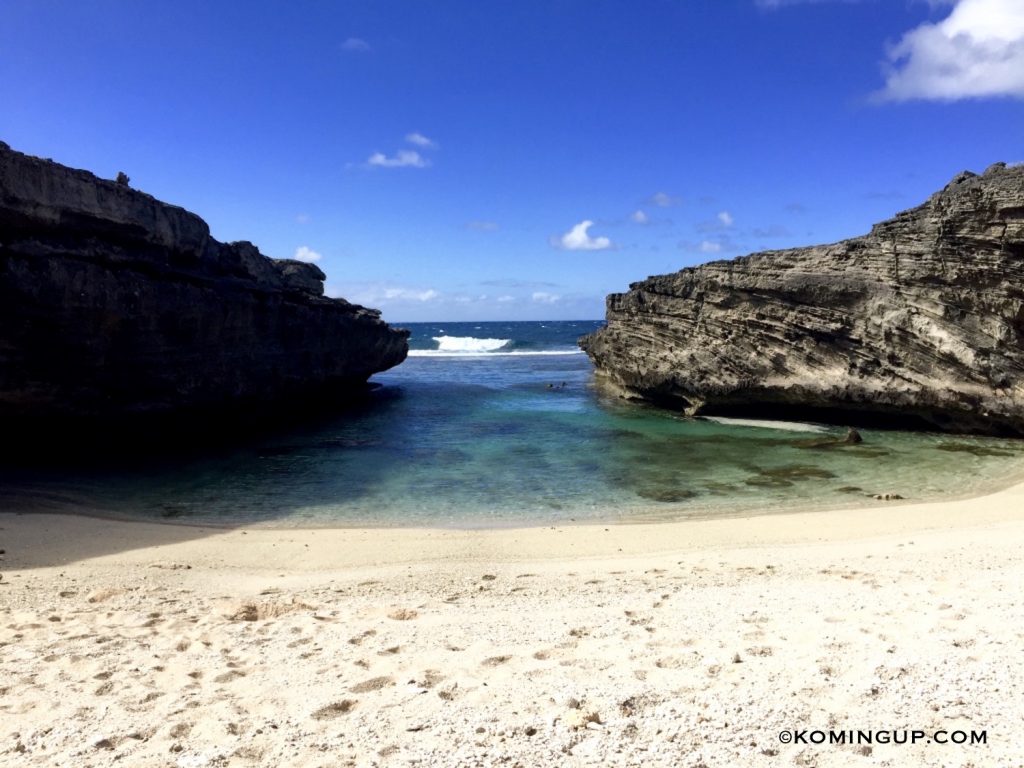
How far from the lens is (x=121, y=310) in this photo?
1513cm

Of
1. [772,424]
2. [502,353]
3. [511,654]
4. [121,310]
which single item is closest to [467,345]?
[502,353]

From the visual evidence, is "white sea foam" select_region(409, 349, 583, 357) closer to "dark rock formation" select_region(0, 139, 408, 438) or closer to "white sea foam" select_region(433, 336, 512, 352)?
"white sea foam" select_region(433, 336, 512, 352)

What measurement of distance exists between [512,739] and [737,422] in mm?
19877

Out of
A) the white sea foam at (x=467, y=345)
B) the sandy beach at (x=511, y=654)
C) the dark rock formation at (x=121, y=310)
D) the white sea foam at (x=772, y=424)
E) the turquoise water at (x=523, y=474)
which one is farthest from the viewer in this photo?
the white sea foam at (x=467, y=345)

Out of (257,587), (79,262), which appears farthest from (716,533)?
(79,262)

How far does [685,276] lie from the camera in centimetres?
2372

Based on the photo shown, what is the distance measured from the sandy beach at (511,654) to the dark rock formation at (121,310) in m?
6.70

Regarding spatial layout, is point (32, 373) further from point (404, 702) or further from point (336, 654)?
point (404, 702)

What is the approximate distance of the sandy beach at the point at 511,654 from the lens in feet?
12.0

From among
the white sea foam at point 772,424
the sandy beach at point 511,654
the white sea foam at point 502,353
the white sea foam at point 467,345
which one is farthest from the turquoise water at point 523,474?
the white sea foam at point 467,345

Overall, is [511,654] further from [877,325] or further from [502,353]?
[502,353]

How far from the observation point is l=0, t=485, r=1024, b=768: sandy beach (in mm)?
3660

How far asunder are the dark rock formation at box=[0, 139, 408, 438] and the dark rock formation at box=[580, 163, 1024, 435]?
14.4m

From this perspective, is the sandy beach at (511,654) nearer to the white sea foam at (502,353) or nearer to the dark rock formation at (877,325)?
the dark rock formation at (877,325)
